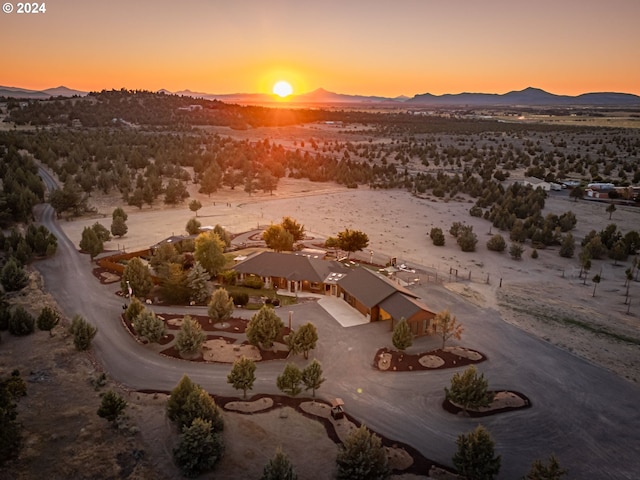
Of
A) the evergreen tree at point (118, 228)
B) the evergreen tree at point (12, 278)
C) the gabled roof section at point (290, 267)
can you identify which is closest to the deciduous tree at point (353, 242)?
the gabled roof section at point (290, 267)

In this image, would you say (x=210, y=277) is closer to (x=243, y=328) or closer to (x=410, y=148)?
(x=243, y=328)

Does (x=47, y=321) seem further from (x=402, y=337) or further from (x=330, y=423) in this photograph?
(x=402, y=337)

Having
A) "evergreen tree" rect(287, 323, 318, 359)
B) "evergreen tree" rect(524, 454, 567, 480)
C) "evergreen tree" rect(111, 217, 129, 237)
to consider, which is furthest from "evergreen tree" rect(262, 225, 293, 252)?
"evergreen tree" rect(524, 454, 567, 480)

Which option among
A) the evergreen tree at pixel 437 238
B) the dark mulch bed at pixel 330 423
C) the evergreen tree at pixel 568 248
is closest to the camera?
the dark mulch bed at pixel 330 423

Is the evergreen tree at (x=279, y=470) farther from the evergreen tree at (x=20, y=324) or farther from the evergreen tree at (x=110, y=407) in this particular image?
the evergreen tree at (x=20, y=324)

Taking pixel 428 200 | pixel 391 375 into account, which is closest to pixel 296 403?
pixel 391 375

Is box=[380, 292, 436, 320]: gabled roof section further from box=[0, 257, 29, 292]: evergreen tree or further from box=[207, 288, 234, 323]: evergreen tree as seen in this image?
box=[0, 257, 29, 292]: evergreen tree
